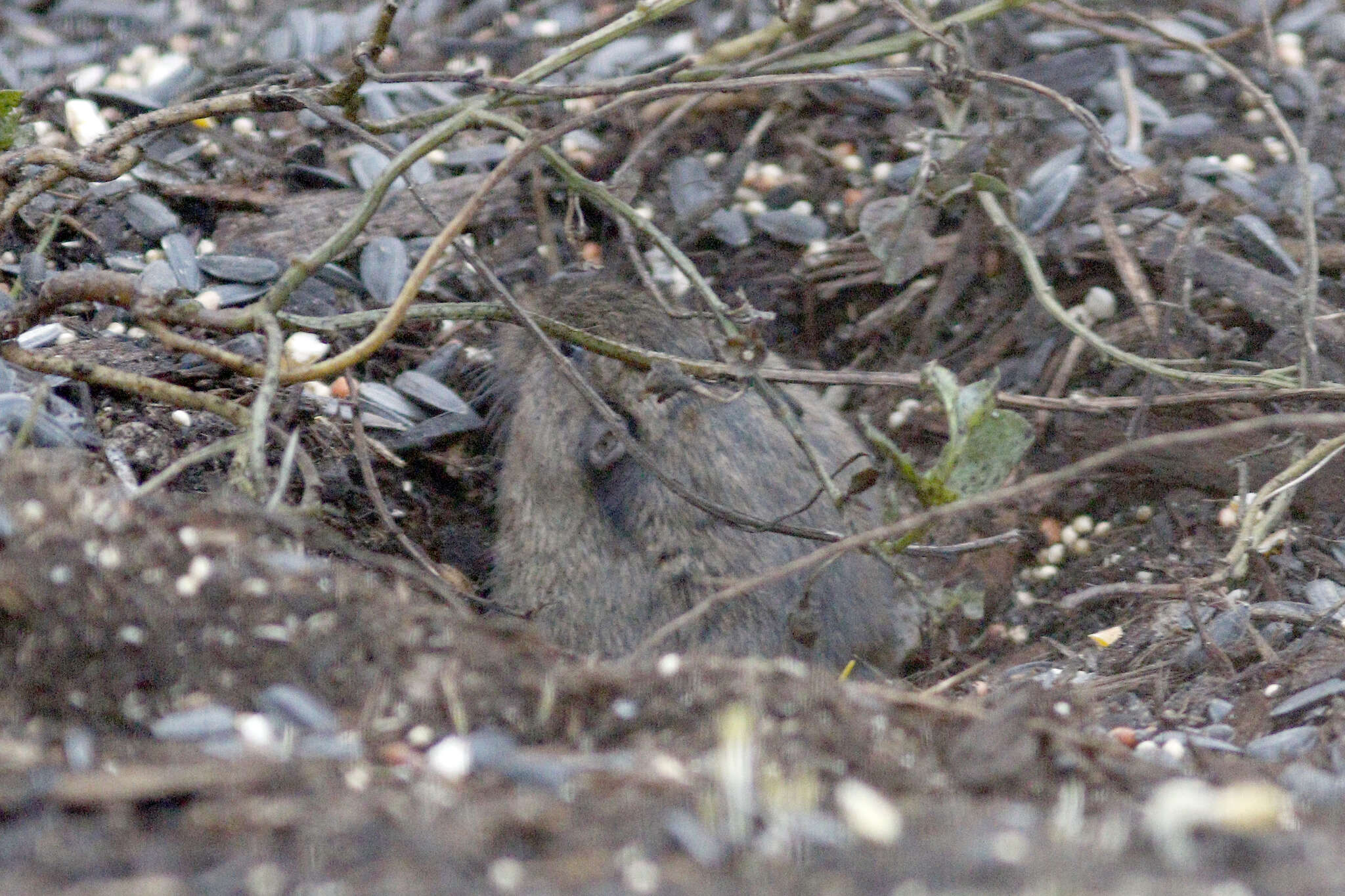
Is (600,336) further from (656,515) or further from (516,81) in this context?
(516,81)

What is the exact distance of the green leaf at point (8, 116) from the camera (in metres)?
2.66

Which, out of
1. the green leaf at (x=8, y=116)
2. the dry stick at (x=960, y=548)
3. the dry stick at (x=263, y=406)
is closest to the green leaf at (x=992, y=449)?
the dry stick at (x=960, y=548)

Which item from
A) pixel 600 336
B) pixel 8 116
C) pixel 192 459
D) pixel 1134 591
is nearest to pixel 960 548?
pixel 1134 591

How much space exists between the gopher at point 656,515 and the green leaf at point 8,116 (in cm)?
111

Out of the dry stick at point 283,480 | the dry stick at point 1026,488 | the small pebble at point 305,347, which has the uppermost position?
the dry stick at point 283,480

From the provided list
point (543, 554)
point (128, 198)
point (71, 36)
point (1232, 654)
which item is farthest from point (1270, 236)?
point (71, 36)

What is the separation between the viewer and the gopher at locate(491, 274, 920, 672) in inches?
121

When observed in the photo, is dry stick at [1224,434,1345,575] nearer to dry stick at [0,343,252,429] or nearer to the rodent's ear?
the rodent's ear

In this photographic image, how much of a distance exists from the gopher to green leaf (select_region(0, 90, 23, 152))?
3.63ft

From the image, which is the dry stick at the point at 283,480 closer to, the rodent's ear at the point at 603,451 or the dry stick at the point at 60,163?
the dry stick at the point at 60,163

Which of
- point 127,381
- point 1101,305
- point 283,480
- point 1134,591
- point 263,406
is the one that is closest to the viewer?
point 283,480

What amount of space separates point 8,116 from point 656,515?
1540mm

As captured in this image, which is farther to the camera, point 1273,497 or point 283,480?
point 1273,497

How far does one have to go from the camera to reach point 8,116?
268 centimetres
